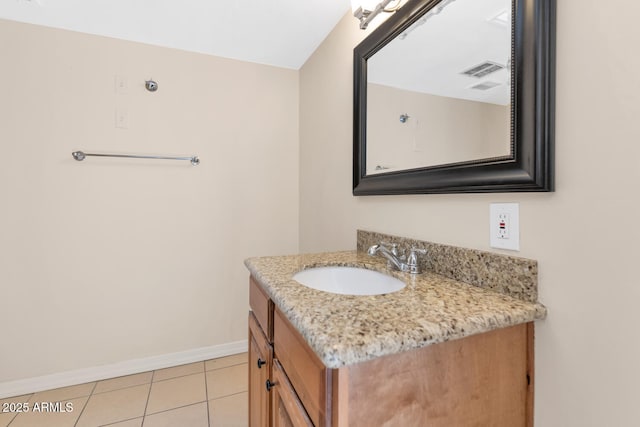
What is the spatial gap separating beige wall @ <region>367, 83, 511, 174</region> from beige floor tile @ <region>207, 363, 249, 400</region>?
4.84ft

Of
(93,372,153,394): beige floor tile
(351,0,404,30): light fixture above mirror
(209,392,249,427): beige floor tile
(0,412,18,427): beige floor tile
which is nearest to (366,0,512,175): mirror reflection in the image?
(351,0,404,30): light fixture above mirror

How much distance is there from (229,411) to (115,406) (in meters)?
0.62

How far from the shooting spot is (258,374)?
109 centimetres

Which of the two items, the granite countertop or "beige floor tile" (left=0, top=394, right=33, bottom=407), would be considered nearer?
the granite countertop

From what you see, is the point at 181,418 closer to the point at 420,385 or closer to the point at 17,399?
the point at 17,399

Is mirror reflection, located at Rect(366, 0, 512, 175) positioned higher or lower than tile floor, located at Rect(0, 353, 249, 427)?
higher

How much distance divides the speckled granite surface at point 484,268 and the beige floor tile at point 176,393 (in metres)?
1.50

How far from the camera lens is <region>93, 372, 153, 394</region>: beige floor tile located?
1.81 m

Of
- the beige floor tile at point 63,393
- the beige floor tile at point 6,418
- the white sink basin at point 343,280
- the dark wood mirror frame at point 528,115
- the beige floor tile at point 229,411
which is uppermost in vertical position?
the dark wood mirror frame at point 528,115

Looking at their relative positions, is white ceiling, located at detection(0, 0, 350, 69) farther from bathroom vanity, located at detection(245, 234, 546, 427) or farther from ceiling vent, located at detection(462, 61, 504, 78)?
bathroom vanity, located at detection(245, 234, 546, 427)

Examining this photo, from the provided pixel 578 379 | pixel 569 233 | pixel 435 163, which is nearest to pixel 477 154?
pixel 435 163

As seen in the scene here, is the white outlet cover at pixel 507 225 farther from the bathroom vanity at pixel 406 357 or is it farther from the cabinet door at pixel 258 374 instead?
the cabinet door at pixel 258 374

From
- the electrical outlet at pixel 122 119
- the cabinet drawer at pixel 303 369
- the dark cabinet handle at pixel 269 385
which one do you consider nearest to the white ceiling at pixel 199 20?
the electrical outlet at pixel 122 119

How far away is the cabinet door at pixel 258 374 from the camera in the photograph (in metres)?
0.98
